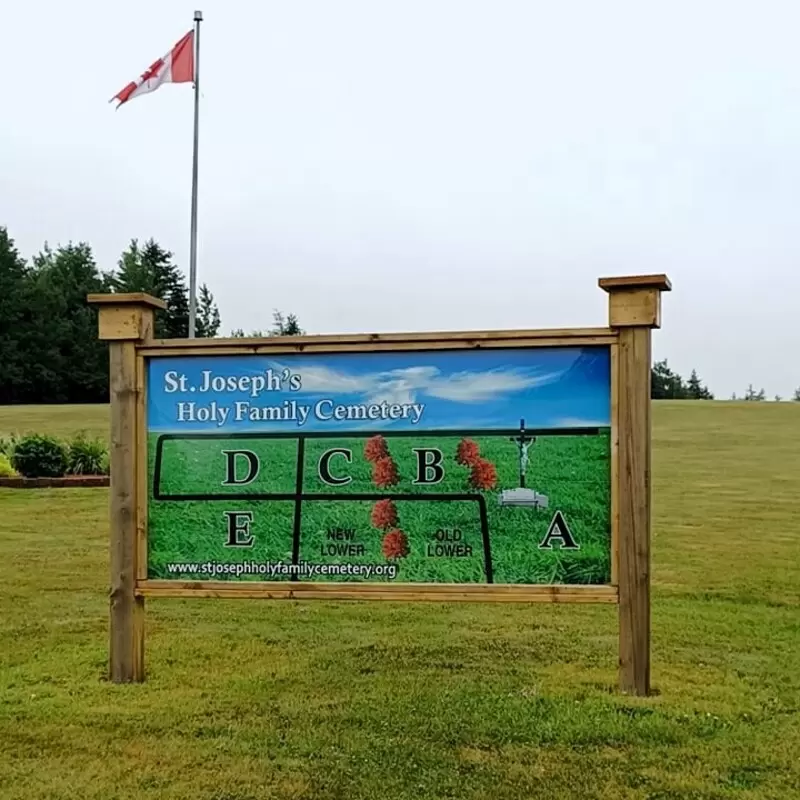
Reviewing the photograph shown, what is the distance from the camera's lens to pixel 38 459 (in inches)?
626

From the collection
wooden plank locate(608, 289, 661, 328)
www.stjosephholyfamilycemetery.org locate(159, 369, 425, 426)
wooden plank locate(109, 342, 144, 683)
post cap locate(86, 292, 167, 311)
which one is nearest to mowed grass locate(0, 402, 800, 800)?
wooden plank locate(109, 342, 144, 683)

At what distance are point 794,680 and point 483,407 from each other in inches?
89.5

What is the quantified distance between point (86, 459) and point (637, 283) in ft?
43.1

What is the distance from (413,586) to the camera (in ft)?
18.1

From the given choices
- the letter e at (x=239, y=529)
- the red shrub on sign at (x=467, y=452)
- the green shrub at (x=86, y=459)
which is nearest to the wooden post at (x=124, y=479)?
the letter e at (x=239, y=529)

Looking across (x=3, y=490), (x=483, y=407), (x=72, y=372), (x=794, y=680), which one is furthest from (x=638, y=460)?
(x=72, y=372)

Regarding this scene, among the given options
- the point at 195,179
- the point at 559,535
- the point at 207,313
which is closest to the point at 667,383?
the point at 207,313

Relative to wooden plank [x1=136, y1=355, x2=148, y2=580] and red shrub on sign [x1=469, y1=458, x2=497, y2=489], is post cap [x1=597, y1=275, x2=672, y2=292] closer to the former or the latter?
red shrub on sign [x1=469, y1=458, x2=497, y2=489]

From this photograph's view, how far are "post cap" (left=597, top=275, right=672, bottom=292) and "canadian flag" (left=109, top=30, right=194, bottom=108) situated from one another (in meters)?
17.4

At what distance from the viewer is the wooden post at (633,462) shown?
5312mm

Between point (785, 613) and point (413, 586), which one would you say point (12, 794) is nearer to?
point (413, 586)

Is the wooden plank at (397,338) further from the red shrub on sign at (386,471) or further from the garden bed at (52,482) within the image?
the garden bed at (52,482)

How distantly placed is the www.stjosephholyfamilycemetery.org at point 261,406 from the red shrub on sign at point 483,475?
1.42 feet

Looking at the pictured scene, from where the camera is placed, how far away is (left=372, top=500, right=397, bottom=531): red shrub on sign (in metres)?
5.59
